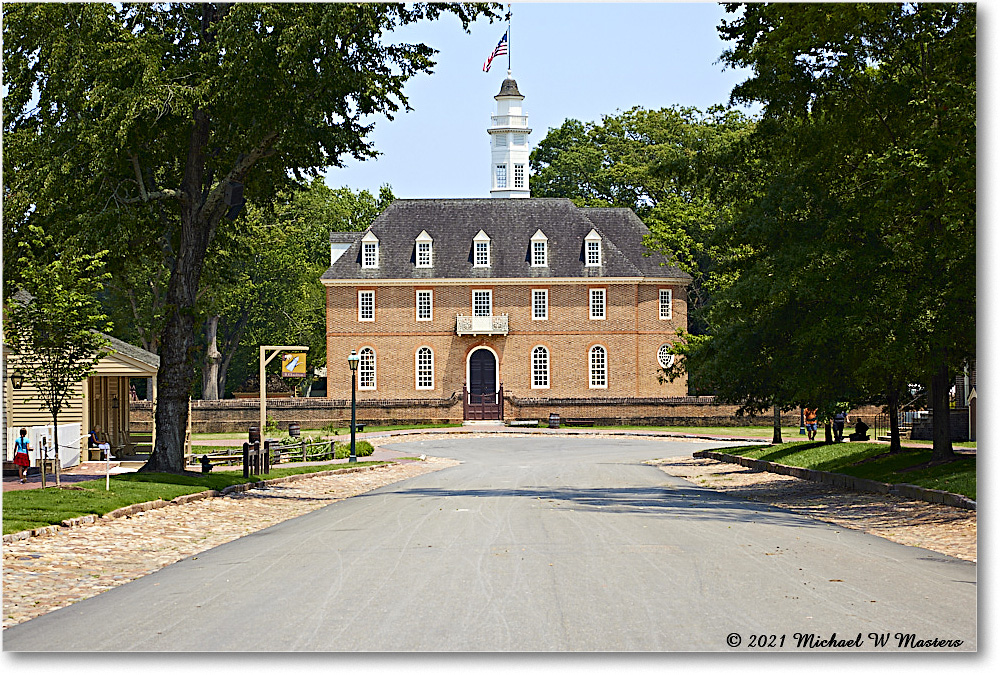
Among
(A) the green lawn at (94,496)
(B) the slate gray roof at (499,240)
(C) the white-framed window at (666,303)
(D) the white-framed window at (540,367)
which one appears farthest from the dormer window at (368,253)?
(A) the green lawn at (94,496)

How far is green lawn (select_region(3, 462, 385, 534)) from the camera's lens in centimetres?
1556

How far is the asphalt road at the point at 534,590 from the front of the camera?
7613 millimetres

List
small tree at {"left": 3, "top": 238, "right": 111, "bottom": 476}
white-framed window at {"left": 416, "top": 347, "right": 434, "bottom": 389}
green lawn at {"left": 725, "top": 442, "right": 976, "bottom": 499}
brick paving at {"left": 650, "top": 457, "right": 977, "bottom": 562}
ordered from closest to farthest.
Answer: brick paving at {"left": 650, "top": 457, "right": 977, "bottom": 562}, green lawn at {"left": 725, "top": 442, "right": 976, "bottom": 499}, small tree at {"left": 3, "top": 238, "right": 111, "bottom": 476}, white-framed window at {"left": 416, "top": 347, "right": 434, "bottom": 389}

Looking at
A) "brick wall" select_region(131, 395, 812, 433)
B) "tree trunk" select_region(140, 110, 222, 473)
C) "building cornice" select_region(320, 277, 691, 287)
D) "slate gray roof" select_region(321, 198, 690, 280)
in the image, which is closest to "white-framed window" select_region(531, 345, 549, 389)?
"building cornice" select_region(320, 277, 691, 287)

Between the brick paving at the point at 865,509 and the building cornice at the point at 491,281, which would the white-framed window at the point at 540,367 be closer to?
the building cornice at the point at 491,281

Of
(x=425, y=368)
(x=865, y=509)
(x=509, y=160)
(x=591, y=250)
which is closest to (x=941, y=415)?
(x=865, y=509)

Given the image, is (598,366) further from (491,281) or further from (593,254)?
(491,281)

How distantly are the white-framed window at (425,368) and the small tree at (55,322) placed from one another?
44.9 meters

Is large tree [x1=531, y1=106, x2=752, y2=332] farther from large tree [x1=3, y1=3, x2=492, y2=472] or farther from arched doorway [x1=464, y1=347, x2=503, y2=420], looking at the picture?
large tree [x1=3, y1=3, x2=492, y2=472]

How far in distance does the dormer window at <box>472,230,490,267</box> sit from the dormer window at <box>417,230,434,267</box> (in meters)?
2.50

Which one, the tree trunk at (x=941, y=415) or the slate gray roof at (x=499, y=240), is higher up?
the slate gray roof at (x=499, y=240)

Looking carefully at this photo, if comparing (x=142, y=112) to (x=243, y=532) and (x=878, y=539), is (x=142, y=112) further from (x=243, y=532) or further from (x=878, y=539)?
(x=878, y=539)

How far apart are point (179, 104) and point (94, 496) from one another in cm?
752

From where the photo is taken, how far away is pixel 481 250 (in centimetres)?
6644
